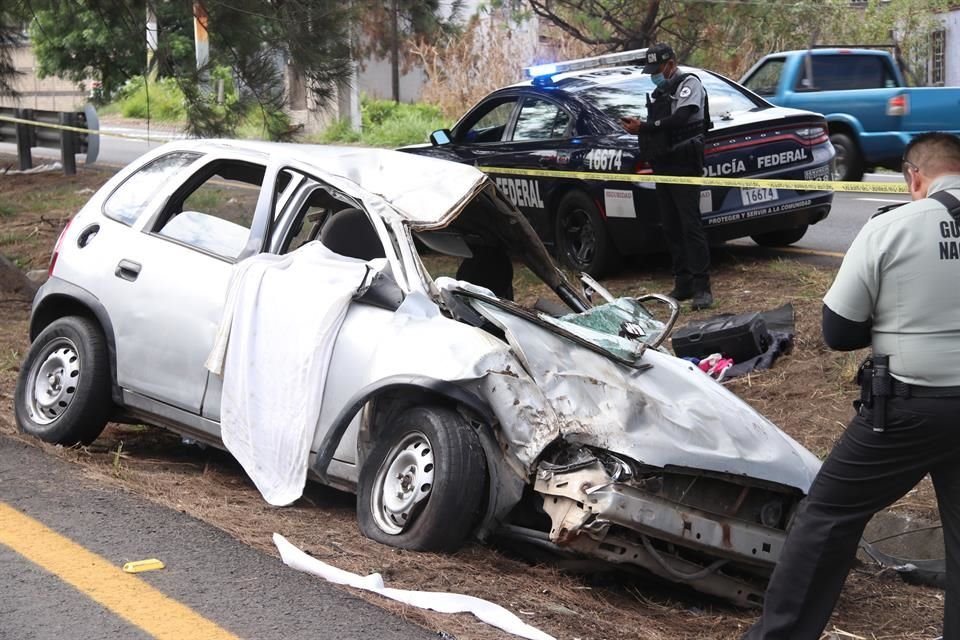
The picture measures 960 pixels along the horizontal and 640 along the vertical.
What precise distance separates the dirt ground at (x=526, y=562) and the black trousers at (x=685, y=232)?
2.73 ft

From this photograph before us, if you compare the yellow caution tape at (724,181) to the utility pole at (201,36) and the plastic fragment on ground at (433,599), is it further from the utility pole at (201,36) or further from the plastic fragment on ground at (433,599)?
the plastic fragment on ground at (433,599)

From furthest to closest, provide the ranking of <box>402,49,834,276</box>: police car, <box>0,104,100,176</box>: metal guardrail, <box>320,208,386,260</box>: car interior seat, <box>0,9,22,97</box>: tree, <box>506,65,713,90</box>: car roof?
<box>0,104,100,176</box>: metal guardrail → <box>0,9,22,97</box>: tree → <box>506,65,713,90</box>: car roof → <box>402,49,834,276</box>: police car → <box>320,208,386,260</box>: car interior seat

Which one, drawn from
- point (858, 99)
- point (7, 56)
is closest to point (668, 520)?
point (7, 56)

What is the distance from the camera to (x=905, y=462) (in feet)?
13.7

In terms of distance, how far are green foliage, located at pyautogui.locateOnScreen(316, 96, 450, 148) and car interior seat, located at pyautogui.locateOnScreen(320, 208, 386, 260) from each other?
17.3m

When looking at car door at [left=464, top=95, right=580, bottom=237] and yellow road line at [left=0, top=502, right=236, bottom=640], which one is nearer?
yellow road line at [left=0, top=502, right=236, bottom=640]

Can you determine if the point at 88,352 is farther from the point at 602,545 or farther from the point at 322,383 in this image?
the point at 602,545

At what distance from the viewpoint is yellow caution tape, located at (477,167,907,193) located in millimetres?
7657

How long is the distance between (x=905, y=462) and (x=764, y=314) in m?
4.74

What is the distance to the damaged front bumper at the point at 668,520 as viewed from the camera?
15.5ft

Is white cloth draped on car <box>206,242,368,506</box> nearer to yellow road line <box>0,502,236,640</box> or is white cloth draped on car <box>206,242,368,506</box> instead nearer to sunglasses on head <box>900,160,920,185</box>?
yellow road line <box>0,502,236,640</box>

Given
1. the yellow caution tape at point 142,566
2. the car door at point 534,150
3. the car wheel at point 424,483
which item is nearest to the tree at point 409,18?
the car door at point 534,150

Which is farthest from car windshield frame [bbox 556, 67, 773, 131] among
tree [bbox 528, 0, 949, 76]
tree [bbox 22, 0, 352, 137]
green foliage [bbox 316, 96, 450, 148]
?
green foliage [bbox 316, 96, 450, 148]

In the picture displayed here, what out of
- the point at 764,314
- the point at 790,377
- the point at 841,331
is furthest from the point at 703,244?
the point at 841,331
